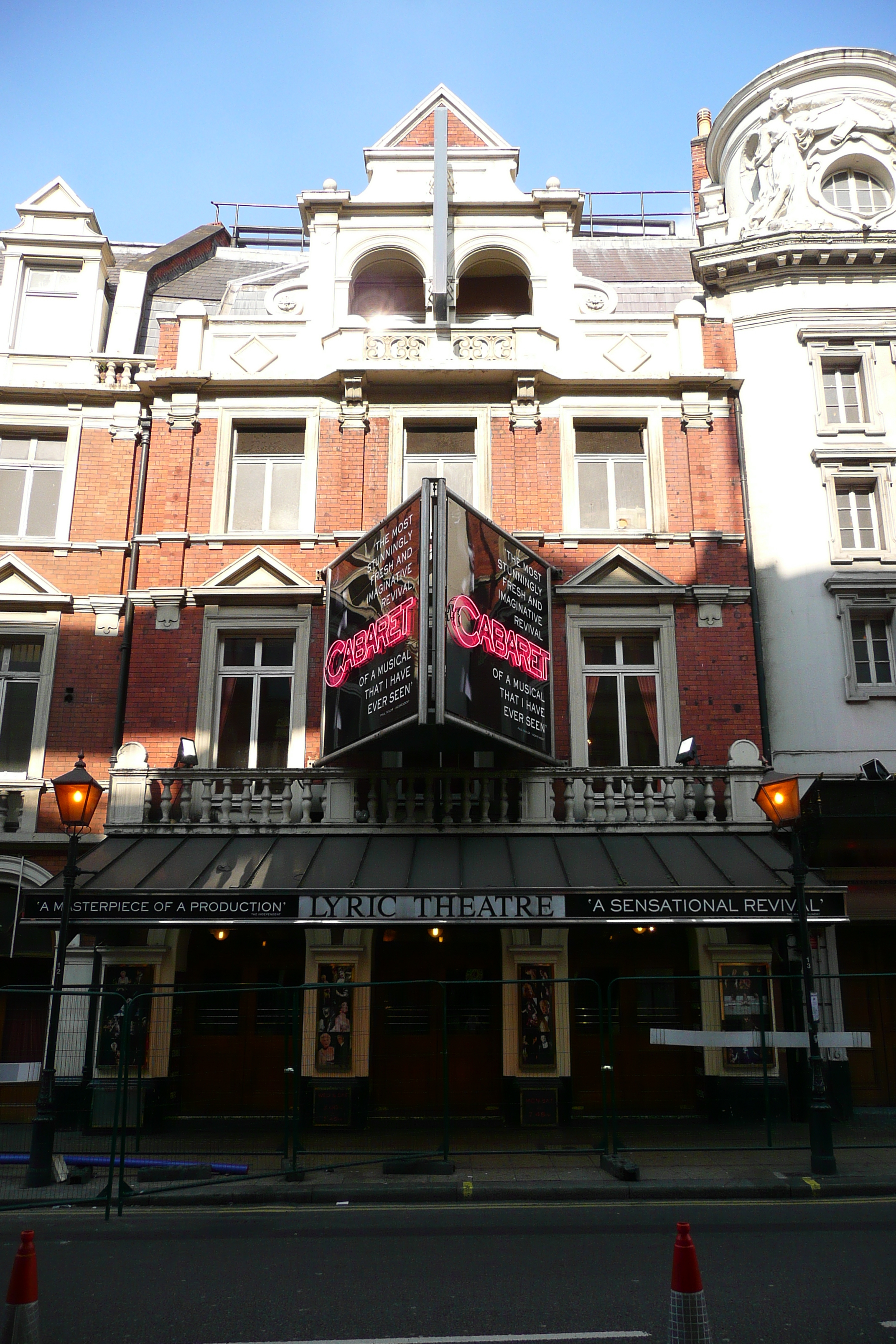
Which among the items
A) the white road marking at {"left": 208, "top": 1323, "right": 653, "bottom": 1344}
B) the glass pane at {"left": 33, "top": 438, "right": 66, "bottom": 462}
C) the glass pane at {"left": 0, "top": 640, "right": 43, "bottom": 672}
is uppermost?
the glass pane at {"left": 33, "top": 438, "right": 66, "bottom": 462}

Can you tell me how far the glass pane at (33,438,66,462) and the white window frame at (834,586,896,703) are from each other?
1390 cm

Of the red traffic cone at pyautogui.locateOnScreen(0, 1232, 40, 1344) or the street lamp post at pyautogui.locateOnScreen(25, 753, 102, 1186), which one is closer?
the red traffic cone at pyautogui.locateOnScreen(0, 1232, 40, 1344)

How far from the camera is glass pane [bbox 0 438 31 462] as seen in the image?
1733 cm

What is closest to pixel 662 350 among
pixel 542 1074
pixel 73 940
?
pixel 542 1074

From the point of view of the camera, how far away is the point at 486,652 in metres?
13.7

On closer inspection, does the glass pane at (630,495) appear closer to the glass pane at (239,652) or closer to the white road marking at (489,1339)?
the glass pane at (239,652)

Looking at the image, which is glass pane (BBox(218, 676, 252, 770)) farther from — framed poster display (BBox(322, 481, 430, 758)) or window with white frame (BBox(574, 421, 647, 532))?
window with white frame (BBox(574, 421, 647, 532))

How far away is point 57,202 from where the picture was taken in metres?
18.6

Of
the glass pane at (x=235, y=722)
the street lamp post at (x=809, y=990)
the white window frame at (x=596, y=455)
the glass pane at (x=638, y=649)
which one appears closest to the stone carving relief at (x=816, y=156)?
the white window frame at (x=596, y=455)

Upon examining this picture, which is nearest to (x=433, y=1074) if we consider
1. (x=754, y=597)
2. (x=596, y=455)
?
(x=754, y=597)

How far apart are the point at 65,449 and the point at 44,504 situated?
1105 mm

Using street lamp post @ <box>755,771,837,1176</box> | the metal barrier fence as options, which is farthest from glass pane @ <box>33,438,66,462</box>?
street lamp post @ <box>755,771,837,1176</box>

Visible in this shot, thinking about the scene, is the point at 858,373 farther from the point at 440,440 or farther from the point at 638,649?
the point at 440,440

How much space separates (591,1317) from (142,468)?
1481 centimetres
